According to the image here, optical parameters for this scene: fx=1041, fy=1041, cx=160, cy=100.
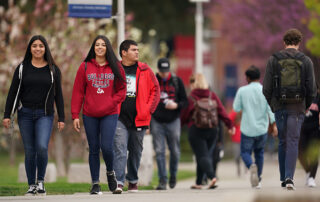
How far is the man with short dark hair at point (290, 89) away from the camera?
11.9 meters

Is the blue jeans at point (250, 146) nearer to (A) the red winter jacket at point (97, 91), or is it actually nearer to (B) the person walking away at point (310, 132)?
(B) the person walking away at point (310, 132)

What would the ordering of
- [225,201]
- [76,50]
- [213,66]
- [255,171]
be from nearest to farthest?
[225,201]
[255,171]
[76,50]
[213,66]

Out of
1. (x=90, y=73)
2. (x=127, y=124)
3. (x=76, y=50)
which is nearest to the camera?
(x=90, y=73)

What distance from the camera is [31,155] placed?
11.8 m

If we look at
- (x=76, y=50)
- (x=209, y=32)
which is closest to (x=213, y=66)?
(x=209, y=32)

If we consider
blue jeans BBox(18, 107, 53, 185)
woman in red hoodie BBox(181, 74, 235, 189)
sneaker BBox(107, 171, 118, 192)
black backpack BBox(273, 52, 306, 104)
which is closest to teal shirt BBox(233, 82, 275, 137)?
woman in red hoodie BBox(181, 74, 235, 189)

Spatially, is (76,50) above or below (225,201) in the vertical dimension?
above

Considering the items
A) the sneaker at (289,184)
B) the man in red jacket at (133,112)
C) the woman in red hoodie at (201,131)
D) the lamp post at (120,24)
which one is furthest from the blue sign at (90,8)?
the sneaker at (289,184)

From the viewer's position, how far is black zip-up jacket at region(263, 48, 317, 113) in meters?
11.9

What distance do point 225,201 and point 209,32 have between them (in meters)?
41.5

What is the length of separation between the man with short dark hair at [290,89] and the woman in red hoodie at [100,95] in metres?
1.74

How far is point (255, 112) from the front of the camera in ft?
48.9

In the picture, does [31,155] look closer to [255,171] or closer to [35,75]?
[35,75]

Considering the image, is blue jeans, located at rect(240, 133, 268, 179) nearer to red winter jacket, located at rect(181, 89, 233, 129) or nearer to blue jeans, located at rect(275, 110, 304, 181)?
red winter jacket, located at rect(181, 89, 233, 129)
